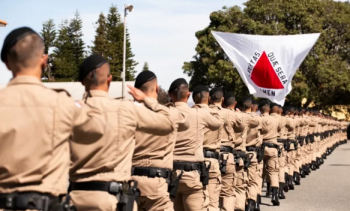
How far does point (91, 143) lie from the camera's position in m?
4.73

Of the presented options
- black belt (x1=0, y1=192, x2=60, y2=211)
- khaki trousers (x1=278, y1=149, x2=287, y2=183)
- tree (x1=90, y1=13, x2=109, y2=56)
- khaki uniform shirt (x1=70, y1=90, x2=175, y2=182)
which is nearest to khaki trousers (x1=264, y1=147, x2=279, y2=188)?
khaki trousers (x1=278, y1=149, x2=287, y2=183)

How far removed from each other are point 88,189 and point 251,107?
28.1 ft

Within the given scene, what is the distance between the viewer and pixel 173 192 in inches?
268

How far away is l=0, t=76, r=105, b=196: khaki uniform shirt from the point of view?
12.2 ft

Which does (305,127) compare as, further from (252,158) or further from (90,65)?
(90,65)

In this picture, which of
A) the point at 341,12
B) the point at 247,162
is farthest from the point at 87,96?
the point at 341,12

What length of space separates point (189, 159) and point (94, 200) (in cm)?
308

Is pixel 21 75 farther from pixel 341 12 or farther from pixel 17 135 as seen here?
pixel 341 12

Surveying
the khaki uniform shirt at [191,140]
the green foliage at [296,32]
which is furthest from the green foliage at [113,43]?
the khaki uniform shirt at [191,140]

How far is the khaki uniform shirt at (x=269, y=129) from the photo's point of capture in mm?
14086

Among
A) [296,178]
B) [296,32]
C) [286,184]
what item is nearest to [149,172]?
[286,184]

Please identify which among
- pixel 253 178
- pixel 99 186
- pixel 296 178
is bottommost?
pixel 296 178

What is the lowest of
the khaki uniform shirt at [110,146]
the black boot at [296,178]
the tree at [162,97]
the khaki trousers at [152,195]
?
the black boot at [296,178]

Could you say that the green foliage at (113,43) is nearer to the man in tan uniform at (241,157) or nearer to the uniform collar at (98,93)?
the man in tan uniform at (241,157)
